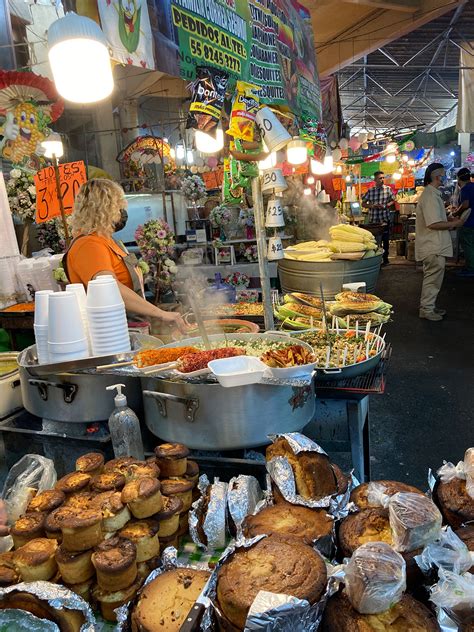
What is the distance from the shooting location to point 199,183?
7977 millimetres

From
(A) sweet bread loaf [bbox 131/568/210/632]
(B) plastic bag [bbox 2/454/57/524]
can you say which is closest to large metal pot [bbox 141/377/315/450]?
(B) plastic bag [bbox 2/454/57/524]

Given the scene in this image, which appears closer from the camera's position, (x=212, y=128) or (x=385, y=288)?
(x=212, y=128)

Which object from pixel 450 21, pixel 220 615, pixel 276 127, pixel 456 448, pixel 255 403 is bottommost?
pixel 456 448

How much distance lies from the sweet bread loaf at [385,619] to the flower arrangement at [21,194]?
18.5 ft

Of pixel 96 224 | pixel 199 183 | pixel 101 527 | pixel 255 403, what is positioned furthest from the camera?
pixel 199 183

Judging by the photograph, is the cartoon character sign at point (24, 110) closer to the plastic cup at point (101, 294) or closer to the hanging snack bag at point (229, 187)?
the hanging snack bag at point (229, 187)

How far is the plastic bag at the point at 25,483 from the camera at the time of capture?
5.47 feet

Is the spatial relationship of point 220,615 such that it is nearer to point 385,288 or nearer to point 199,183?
point 199,183

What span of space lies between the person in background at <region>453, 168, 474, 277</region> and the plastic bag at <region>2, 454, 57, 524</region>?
11.1 meters

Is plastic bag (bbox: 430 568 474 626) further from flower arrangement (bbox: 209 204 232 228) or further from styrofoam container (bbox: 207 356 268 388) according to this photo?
flower arrangement (bbox: 209 204 232 228)

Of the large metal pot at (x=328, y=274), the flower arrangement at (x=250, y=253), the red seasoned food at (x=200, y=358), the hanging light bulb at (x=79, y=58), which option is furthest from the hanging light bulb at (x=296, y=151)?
the red seasoned food at (x=200, y=358)

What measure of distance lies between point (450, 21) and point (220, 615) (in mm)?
14367

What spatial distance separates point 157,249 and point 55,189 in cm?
157

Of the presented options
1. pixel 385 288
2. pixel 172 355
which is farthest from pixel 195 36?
pixel 385 288
